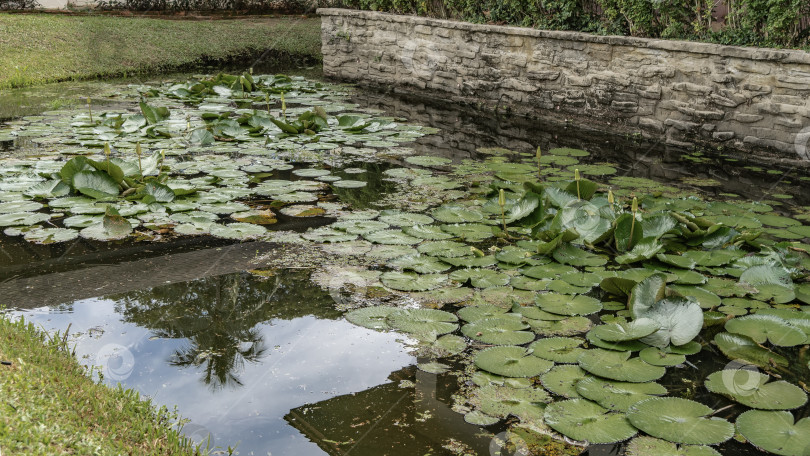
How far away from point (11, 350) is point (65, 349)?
0.93 feet

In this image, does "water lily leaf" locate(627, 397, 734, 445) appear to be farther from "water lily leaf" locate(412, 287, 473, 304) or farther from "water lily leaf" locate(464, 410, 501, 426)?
"water lily leaf" locate(412, 287, 473, 304)

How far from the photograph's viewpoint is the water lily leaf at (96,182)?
458 centimetres

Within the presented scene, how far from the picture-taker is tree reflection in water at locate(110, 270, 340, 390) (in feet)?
9.07

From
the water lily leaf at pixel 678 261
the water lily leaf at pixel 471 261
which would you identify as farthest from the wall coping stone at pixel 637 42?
the water lily leaf at pixel 471 261

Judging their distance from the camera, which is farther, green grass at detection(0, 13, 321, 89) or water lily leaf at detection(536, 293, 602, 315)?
green grass at detection(0, 13, 321, 89)

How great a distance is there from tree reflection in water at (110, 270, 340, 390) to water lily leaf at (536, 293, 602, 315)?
929 millimetres

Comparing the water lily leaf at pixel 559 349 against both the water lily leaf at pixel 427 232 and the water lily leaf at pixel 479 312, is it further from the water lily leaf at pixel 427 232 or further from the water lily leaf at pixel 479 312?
the water lily leaf at pixel 427 232

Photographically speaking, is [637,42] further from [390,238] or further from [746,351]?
[746,351]

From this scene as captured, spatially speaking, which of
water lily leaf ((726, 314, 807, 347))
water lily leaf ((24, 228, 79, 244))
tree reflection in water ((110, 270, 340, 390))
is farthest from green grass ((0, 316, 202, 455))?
water lily leaf ((726, 314, 807, 347))

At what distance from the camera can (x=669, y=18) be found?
671 centimetres

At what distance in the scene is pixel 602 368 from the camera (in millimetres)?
2588

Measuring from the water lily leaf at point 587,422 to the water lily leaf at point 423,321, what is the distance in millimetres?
684

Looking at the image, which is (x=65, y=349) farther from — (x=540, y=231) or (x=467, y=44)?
(x=467, y=44)

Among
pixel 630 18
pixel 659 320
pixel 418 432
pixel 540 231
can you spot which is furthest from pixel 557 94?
pixel 418 432
